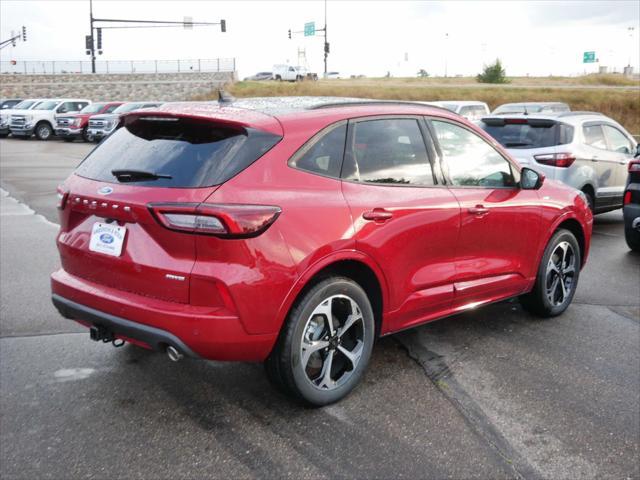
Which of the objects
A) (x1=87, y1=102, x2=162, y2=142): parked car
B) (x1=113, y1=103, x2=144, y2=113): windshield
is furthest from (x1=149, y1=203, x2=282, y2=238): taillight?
(x1=87, y1=102, x2=162, y2=142): parked car

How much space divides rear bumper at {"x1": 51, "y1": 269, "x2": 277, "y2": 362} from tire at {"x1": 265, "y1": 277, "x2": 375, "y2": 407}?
144 millimetres

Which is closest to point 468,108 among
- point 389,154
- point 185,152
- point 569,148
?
point 569,148

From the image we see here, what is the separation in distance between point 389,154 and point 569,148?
626cm

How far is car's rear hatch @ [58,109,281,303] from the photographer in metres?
3.51

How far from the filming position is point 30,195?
1359 cm

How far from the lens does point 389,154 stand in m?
4.38

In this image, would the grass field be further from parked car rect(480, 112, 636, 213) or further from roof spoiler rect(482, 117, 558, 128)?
roof spoiler rect(482, 117, 558, 128)

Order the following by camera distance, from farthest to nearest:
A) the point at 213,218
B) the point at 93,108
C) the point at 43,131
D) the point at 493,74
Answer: the point at 493,74
the point at 43,131
the point at 93,108
the point at 213,218

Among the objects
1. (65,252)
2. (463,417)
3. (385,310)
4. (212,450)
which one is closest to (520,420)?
(463,417)

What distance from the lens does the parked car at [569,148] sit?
385 inches

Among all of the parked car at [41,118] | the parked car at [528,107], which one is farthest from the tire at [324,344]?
the parked car at [41,118]

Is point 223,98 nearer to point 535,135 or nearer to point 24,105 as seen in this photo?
point 535,135

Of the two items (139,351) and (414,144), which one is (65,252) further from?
(414,144)

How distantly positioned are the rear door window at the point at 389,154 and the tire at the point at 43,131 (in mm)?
32628
